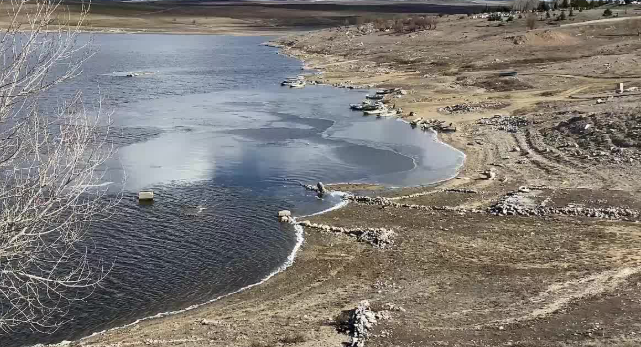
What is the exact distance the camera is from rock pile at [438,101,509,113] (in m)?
50.5

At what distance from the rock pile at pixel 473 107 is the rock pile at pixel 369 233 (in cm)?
2635

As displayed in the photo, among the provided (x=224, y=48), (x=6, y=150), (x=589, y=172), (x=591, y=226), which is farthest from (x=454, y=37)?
(x=6, y=150)

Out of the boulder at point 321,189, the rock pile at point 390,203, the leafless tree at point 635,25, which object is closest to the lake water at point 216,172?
the boulder at point 321,189

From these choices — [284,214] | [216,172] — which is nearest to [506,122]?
[216,172]

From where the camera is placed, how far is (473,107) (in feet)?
167

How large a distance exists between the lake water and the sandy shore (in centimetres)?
150

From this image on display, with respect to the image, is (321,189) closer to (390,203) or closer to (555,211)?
(390,203)

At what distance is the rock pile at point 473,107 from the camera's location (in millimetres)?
50497

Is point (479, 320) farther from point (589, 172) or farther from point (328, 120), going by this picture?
point (328, 120)

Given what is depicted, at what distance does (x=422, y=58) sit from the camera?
82500 millimetres

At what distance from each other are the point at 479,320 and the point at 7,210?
1159 centimetres

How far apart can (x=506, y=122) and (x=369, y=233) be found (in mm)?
22146

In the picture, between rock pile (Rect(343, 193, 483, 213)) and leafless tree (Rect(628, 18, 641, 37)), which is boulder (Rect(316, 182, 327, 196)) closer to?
rock pile (Rect(343, 193, 483, 213))

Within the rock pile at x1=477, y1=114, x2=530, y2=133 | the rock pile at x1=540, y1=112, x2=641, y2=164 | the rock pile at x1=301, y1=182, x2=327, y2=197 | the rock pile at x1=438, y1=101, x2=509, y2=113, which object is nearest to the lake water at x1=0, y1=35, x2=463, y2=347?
the rock pile at x1=301, y1=182, x2=327, y2=197
